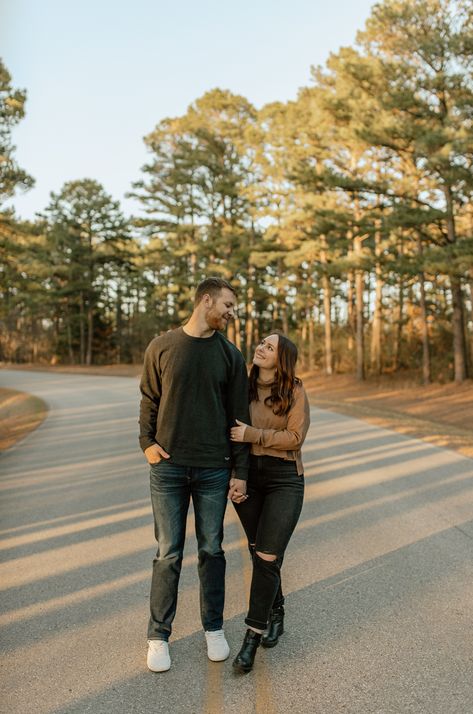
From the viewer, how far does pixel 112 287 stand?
61.8m

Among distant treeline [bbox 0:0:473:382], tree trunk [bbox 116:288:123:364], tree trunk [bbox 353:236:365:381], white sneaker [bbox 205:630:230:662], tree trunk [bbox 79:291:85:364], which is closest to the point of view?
white sneaker [bbox 205:630:230:662]

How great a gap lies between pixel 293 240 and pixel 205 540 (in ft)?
101

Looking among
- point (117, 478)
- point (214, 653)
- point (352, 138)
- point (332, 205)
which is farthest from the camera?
point (332, 205)

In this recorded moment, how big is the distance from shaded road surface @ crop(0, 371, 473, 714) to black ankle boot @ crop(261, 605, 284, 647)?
7 centimetres

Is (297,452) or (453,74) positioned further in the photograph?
(453,74)

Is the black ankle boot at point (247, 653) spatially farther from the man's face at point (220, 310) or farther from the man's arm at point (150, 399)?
the man's face at point (220, 310)

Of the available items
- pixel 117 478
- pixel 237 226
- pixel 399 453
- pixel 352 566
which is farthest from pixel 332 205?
pixel 352 566

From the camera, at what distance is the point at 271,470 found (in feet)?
12.6

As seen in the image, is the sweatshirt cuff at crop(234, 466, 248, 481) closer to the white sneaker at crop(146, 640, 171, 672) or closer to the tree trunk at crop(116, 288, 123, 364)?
the white sneaker at crop(146, 640, 171, 672)

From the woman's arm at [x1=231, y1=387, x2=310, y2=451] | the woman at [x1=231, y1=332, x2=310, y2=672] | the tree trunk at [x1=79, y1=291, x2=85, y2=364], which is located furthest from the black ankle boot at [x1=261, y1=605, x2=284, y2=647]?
the tree trunk at [x1=79, y1=291, x2=85, y2=364]

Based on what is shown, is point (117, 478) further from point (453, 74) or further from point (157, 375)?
point (453, 74)

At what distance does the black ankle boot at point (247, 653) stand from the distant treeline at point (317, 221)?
17154 millimetres

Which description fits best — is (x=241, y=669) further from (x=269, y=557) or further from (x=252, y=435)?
(x=252, y=435)

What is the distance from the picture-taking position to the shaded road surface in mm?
3289
